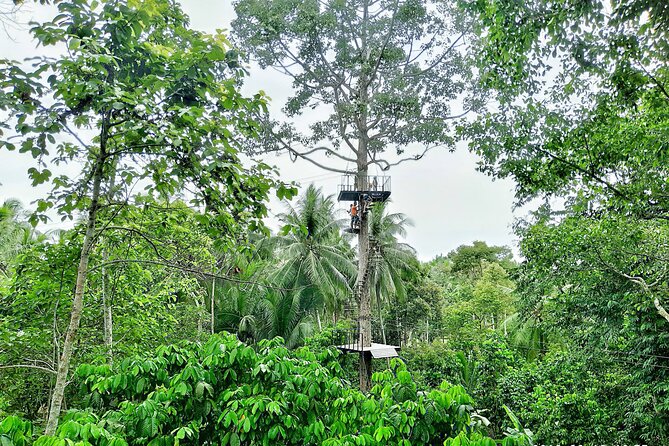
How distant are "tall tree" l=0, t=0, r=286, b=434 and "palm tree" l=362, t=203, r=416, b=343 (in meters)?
13.2

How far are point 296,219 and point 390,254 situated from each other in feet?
35.4

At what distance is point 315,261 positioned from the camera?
596 inches

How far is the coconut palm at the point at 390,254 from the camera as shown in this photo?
1535cm

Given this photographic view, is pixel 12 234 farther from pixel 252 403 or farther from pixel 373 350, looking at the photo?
pixel 252 403

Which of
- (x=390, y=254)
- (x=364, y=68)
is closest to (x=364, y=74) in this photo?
(x=364, y=68)

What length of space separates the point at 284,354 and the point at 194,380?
499mm

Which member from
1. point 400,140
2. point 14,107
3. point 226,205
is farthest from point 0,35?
point 400,140

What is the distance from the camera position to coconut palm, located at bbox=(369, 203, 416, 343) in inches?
604

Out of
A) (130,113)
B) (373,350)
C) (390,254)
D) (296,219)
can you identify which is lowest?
(373,350)

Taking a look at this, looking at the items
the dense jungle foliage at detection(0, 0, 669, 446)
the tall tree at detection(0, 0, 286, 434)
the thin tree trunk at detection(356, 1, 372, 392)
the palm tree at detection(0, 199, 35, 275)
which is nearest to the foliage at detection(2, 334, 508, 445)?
the dense jungle foliage at detection(0, 0, 669, 446)

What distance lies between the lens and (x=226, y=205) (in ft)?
6.86

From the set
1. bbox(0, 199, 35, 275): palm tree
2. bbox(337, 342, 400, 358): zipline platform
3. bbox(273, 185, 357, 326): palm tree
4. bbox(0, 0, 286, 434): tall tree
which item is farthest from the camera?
bbox(273, 185, 357, 326): palm tree

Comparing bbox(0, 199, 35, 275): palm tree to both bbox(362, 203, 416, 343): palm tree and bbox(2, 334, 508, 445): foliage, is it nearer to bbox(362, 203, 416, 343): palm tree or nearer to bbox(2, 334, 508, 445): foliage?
bbox(362, 203, 416, 343): palm tree

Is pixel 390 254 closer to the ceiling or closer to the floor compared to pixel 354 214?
closer to the ceiling
